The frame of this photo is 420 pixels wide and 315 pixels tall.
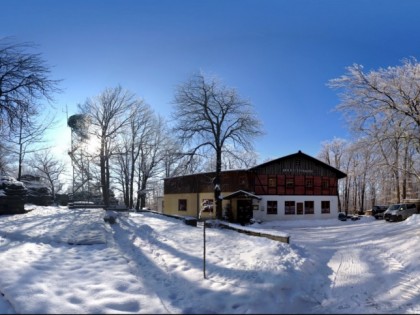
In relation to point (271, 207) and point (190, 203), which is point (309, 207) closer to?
point (271, 207)

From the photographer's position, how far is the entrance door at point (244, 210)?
35.0m

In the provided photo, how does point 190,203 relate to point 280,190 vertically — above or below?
below

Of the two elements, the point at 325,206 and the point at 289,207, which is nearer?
the point at 289,207

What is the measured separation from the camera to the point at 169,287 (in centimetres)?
698

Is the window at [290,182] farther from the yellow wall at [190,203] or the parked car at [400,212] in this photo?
the parked car at [400,212]

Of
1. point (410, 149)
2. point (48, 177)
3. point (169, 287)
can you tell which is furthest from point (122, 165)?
point (169, 287)

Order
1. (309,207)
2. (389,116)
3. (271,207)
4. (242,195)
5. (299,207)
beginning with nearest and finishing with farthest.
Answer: (389,116) → (242,195) → (271,207) → (299,207) → (309,207)

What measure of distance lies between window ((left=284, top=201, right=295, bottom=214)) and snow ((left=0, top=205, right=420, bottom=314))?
22263 mm

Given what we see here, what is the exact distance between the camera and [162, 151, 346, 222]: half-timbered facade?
3669cm

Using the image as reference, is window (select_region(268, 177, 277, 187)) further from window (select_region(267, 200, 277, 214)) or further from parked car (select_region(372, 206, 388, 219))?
parked car (select_region(372, 206, 388, 219))

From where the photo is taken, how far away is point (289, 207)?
125 feet

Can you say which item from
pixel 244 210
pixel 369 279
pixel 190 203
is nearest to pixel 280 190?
pixel 244 210

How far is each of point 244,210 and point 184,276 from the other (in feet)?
94.5

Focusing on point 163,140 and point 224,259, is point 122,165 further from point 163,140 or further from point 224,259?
point 224,259
